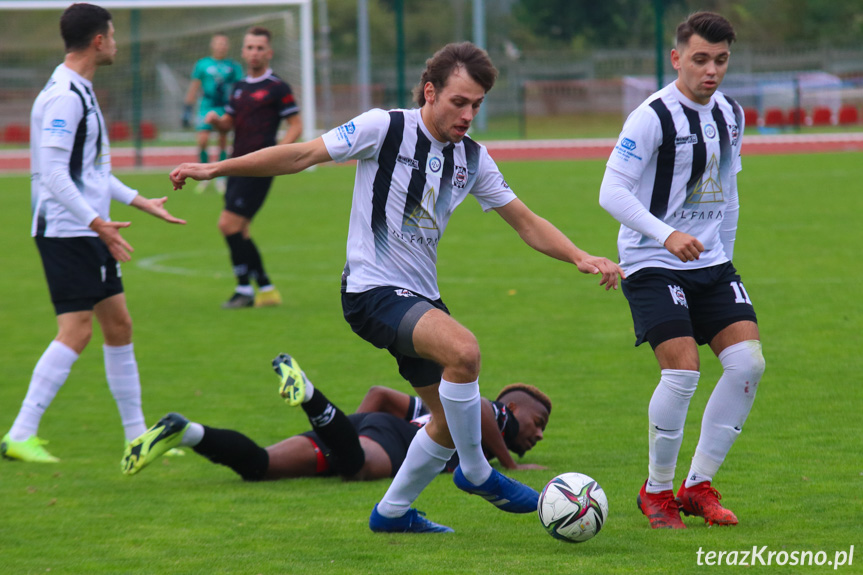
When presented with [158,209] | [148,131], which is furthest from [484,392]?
[148,131]

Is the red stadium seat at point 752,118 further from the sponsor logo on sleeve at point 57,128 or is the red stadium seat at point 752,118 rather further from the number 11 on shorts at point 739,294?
the number 11 on shorts at point 739,294

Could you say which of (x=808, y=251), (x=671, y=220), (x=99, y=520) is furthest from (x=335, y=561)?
(x=808, y=251)

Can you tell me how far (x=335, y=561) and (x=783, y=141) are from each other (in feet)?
102

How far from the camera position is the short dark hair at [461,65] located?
4.49 m

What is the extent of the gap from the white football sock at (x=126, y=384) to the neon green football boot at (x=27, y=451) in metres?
0.43

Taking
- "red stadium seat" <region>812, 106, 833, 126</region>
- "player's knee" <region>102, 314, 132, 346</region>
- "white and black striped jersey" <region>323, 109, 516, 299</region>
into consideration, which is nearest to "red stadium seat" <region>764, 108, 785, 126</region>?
"red stadium seat" <region>812, 106, 833, 126</region>

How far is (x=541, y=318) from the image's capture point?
9945mm

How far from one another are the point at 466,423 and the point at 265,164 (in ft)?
4.22

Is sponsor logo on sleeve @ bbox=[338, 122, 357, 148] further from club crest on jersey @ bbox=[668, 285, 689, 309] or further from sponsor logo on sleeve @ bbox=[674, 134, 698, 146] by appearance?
club crest on jersey @ bbox=[668, 285, 689, 309]

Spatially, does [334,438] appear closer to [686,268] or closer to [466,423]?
[466,423]

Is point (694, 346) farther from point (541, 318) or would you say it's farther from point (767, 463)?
point (541, 318)

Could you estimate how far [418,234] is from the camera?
4.69 meters

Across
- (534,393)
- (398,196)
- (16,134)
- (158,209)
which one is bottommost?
(534,393)

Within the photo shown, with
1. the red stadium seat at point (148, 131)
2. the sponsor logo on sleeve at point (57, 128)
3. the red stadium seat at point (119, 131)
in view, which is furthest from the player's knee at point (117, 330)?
the red stadium seat at point (148, 131)
